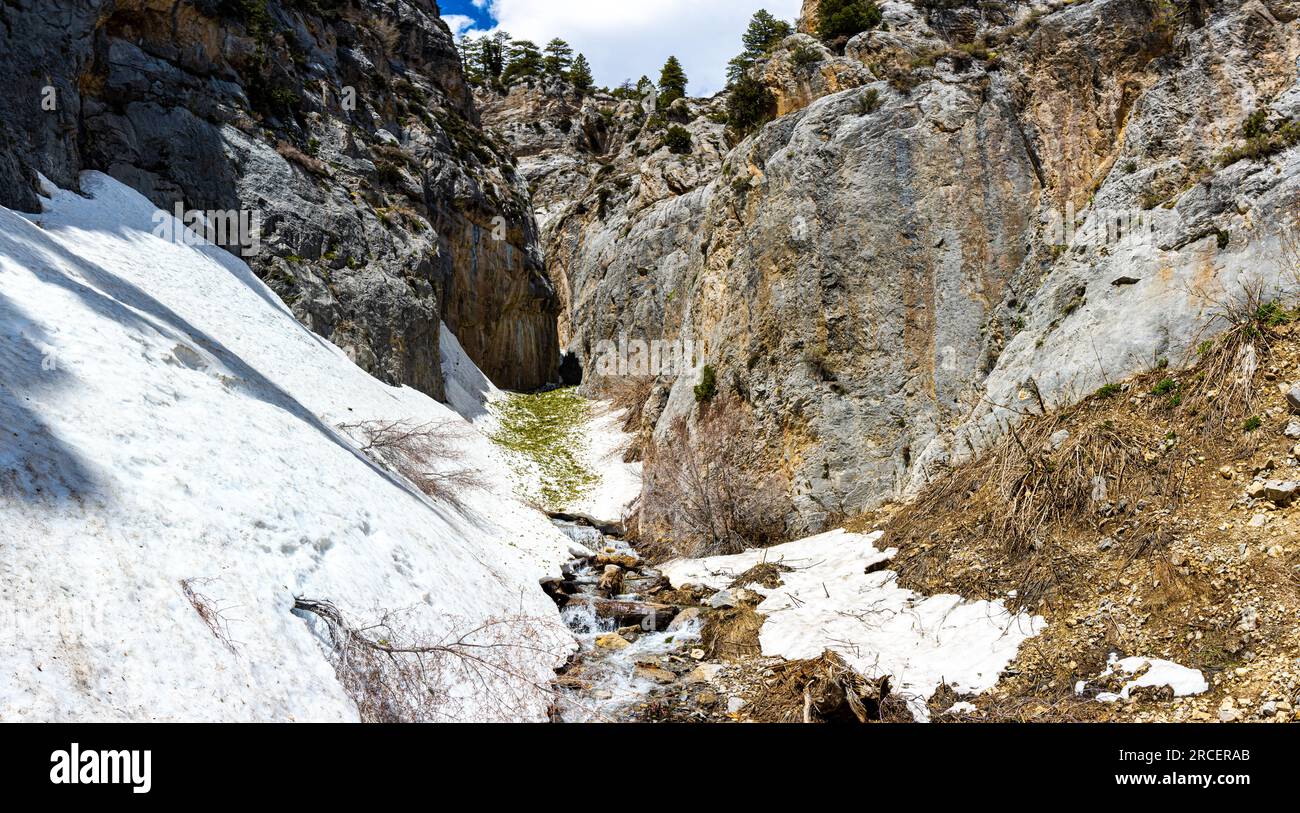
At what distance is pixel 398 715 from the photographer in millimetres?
6531

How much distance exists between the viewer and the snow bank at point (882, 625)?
25.4 feet

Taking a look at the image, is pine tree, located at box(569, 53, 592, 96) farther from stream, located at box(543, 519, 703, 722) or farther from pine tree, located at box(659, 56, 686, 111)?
stream, located at box(543, 519, 703, 722)

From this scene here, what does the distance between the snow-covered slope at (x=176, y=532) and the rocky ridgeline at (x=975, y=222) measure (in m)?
7.91

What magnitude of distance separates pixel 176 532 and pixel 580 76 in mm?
79855

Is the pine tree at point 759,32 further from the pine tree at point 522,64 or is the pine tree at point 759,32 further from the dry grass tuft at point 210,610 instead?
the dry grass tuft at point 210,610

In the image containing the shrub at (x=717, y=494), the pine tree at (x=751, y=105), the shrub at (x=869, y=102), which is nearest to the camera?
the shrub at (x=717, y=494)

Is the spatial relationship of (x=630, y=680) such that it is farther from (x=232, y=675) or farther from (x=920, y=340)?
(x=920, y=340)

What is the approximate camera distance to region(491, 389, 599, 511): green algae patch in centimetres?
2325

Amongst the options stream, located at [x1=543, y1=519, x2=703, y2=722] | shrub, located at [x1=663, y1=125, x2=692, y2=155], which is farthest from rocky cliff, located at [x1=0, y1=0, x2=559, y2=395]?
stream, located at [x1=543, y1=519, x2=703, y2=722]

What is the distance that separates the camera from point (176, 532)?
22.4 feet

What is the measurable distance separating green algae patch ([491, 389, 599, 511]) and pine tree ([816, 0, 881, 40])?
1770cm

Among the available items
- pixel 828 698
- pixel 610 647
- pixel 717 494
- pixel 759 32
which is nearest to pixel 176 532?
pixel 610 647

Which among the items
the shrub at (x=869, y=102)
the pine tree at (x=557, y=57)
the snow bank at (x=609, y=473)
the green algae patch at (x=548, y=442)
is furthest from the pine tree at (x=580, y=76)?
the shrub at (x=869, y=102)

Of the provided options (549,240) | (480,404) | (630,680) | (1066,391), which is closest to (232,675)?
(630,680)
